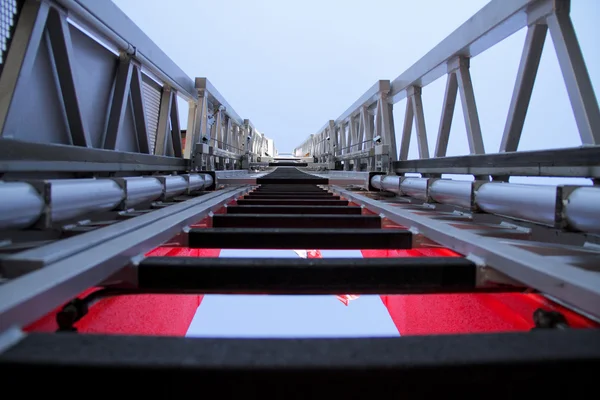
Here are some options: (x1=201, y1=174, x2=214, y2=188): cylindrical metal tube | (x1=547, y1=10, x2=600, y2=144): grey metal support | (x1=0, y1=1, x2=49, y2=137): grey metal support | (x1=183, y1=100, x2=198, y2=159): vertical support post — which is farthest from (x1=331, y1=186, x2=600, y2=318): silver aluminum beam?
(x1=183, y1=100, x2=198, y2=159): vertical support post

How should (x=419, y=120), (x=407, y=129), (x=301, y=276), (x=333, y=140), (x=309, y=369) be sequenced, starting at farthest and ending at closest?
(x=333, y=140), (x=407, y=129), (x=419, y=120), (x=301, y=276), (x=309, y=369)

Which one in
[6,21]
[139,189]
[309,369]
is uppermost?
[6,21]

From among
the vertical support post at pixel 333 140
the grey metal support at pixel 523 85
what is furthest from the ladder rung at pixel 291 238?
the vertical support post at pixel 333 140

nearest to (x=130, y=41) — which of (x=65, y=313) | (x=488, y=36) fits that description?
(x=65, y=313)

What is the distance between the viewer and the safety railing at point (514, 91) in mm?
1539

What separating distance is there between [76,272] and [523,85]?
2.26 meters

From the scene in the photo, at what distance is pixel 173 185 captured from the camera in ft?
7.76

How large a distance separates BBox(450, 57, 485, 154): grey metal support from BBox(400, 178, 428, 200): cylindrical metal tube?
1.55 ft

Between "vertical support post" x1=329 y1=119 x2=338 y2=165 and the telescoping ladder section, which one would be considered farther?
"vertical support post" x1=329 y1=119 x2=338 y2=165

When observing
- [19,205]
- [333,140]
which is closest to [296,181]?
[19,205]

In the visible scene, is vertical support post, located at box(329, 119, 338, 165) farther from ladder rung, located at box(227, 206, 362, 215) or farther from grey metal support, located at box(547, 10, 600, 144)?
grey metal support, located at box(547, 10, 600, 144)

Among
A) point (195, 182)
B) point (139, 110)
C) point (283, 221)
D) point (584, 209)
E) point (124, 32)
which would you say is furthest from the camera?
point (195, 182)

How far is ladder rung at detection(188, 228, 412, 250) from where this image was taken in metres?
1.32

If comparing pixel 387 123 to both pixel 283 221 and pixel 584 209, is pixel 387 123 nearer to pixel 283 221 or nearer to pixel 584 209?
pixel 283 221
